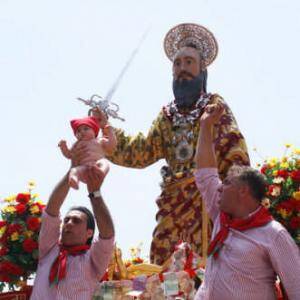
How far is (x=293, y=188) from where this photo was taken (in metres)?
6.86

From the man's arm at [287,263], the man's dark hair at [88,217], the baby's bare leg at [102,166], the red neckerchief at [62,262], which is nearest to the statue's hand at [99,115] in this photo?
the man's dark hair at [88,217]

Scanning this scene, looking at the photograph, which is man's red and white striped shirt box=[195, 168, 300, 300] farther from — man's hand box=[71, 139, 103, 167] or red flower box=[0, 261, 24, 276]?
red flower box=[0, 261, 24, 276]

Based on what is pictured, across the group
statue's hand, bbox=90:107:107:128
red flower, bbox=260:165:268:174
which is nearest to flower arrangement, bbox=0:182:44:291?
statue's hand, bbox=90:107:107:128

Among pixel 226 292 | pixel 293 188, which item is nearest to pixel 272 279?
pixel 226 292

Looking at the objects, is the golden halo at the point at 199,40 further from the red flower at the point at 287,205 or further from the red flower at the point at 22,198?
the red flower at the point at 22,198

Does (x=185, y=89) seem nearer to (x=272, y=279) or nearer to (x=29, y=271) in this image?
(x=29, y=271)

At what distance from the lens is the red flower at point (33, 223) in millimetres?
6719

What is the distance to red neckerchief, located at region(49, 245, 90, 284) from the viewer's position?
4.80 meters

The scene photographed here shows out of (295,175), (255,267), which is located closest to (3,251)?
(295,175)

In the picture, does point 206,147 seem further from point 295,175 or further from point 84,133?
point 295,175

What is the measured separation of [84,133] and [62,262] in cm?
103

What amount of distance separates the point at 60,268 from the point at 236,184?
1.41 m

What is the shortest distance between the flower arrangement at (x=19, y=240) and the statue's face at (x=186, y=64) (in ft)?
8.01

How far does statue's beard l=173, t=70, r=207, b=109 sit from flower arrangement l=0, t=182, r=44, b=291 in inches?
86.7
